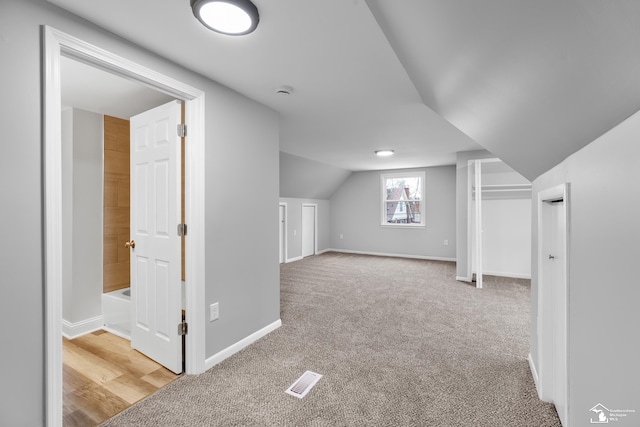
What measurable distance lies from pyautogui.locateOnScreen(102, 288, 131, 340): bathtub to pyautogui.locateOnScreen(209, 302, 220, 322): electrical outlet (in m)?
1.10

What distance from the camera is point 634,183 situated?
25.2 inches

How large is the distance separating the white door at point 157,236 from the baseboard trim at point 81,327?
75 centimetres

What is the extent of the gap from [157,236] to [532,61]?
241 centimetres

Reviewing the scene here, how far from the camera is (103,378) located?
6.83 feet

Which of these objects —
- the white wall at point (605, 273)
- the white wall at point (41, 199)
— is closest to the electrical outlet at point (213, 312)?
the white wall at point (41, 199)

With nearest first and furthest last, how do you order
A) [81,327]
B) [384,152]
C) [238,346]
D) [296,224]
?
1. [238,346]
2. [81,327]
3. [384,152]
4. [296,224]

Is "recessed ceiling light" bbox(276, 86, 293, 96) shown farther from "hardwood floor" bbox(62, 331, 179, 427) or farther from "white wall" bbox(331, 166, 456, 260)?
"white wall" bbox(331, 166, 456, 260)

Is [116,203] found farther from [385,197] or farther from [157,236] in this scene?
[385,197]

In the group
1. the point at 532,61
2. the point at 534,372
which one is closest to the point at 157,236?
the point at 532,61

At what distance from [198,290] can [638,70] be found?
7.43 feet

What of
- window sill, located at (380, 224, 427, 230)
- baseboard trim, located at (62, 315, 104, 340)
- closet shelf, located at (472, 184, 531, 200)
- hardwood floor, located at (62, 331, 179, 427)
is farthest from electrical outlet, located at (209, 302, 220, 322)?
window sill, located at (380, 224, 427, 230)

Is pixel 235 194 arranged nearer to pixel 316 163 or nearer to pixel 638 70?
pixel 638 70

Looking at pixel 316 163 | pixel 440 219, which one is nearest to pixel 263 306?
pixel 316 163

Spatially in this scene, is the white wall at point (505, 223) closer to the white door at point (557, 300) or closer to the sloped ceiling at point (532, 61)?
the white door at point (557, 300)
